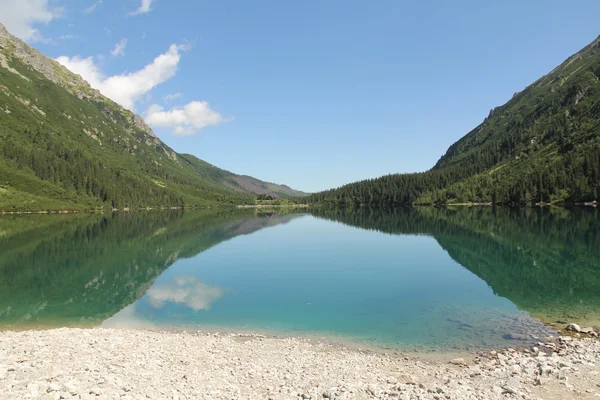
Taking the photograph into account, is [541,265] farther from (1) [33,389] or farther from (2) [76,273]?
(2) [76,273]

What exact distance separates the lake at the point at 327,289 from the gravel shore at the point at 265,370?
→ 10.0 ft

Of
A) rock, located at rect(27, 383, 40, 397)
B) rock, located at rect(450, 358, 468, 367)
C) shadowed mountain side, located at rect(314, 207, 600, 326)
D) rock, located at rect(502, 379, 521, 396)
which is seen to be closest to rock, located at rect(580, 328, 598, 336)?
shadowed mountain side, located at rect(314, 207, 600, 326)

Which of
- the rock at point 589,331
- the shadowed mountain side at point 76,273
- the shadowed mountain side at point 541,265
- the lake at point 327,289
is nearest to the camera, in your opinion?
the rock at point 589,331

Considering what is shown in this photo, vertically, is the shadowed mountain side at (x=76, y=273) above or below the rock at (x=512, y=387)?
below

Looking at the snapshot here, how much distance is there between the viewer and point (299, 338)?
2197 centimetres

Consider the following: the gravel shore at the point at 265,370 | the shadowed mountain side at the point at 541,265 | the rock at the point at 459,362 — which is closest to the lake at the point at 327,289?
the shadowed mountain side at the point at 541,265

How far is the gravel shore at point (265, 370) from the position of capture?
13008 mm

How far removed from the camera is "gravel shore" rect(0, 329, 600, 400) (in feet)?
42.7

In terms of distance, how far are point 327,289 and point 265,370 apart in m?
19.1

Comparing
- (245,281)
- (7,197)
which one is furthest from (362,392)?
(7,197)

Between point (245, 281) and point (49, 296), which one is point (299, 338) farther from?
point (49, 296)

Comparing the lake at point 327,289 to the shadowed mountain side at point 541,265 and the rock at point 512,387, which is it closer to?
the shadowed mountain side at point 541,265

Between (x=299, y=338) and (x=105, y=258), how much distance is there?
41154mm

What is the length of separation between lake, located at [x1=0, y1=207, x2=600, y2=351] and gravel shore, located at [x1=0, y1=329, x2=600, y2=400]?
121 inches
